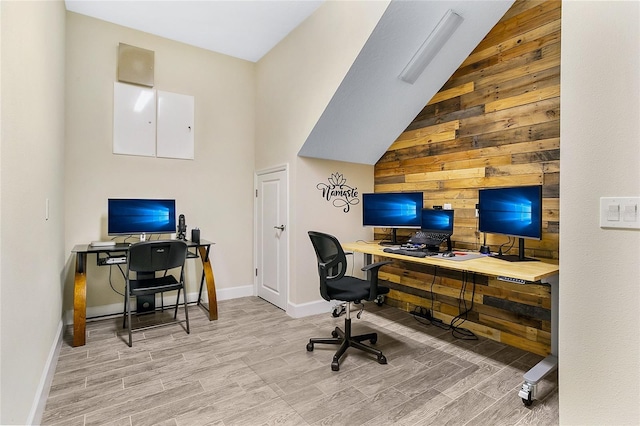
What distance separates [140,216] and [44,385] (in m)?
1.74

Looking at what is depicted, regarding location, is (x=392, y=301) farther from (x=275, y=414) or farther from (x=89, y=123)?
(x=89, y=123)

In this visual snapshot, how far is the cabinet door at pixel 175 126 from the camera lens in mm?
3830

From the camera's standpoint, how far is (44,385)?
2.04 meters

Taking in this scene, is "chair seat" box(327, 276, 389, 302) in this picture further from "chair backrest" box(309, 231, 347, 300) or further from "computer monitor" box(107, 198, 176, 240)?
"computer monitor" box(107, 198, 176, 240)

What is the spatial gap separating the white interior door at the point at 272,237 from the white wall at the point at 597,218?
109 inches

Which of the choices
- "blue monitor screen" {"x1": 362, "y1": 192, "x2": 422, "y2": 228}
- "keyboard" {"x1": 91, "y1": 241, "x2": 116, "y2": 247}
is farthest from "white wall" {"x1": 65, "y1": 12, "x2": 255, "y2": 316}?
"blue monitor screen" {"x1": 362, "y1": 192, "x2": 422, "y2": 228}

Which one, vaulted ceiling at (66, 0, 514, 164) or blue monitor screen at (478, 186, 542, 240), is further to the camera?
vaulted ceiling at (66, 0, 514, 164)

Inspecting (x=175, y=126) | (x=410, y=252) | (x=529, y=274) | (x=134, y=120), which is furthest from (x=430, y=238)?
(x=134, y=120)

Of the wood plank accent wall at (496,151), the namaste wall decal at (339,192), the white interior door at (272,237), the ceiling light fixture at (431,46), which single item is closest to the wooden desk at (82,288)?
the white interior door at (272,237)

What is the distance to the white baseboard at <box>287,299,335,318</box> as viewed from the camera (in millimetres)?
3518

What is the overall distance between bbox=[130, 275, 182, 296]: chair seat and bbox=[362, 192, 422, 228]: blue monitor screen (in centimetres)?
211

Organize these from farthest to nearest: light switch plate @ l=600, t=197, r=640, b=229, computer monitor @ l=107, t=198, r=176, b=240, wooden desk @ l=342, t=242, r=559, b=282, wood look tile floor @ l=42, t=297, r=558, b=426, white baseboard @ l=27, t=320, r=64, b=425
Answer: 1. computer monitor @ l=107, t=198, r=176, b=240
2. wooden desk @ l=342, t=242, r=559, b=282
3. wood look tile floor @ l=42, t=297, r=558, b=426
4. white baseboard @ l=27, t=320, r=64, b=425
5. light switch plate @ l=600, t=197, r=640, b=229

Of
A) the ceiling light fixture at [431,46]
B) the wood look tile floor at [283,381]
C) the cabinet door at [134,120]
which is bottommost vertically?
the wood look tile floor at [283,381]

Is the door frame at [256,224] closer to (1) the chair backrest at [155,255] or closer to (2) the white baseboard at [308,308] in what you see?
(2) the white baseboard at [308,308]
